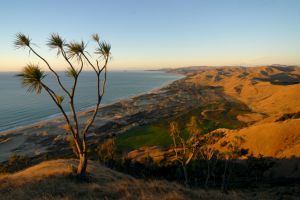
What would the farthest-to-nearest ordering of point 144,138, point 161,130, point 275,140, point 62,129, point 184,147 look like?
point 62,129
point 161,130
point 144,138
point 275,140
point 184,147

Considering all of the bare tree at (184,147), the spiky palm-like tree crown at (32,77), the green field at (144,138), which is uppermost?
the spiky palm-like tree crown at (32,77)

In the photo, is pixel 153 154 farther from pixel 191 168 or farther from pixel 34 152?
pixel 34 152

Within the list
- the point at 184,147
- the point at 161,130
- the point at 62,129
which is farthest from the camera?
the point at 62,129

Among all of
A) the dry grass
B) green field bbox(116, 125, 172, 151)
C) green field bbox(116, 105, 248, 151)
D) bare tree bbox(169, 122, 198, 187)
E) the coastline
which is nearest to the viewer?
the dry grass

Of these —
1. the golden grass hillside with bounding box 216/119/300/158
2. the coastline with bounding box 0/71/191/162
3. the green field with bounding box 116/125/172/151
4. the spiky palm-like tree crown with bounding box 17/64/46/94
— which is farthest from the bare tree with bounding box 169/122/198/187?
the coastline with bounding box 0/71/191/162

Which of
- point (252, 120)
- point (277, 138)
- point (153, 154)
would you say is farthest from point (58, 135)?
point (252, 120)

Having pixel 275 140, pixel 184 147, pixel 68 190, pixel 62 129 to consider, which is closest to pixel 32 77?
pixel 68 190

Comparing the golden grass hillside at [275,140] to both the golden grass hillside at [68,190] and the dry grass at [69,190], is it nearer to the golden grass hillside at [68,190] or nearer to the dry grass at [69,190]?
the dry grass at [69,190]

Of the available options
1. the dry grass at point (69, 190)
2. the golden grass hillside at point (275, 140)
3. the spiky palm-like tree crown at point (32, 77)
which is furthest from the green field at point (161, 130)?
the spiky palm-like tree crown at point (32, 77)

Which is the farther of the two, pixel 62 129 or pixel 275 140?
pixel 62 129

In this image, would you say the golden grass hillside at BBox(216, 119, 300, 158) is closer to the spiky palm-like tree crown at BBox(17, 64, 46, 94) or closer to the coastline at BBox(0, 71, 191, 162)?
the coastline at BBox(0, 71, 191, 162)

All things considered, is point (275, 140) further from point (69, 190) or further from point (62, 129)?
point (62, 129)

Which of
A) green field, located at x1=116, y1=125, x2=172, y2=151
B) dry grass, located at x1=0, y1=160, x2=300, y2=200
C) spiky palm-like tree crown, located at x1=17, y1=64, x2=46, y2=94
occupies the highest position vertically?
spiky palm-like tree crown, located at x1=17, y1=64, x2=46, y2=94

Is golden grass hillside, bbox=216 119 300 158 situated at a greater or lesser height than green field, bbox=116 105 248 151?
greater
